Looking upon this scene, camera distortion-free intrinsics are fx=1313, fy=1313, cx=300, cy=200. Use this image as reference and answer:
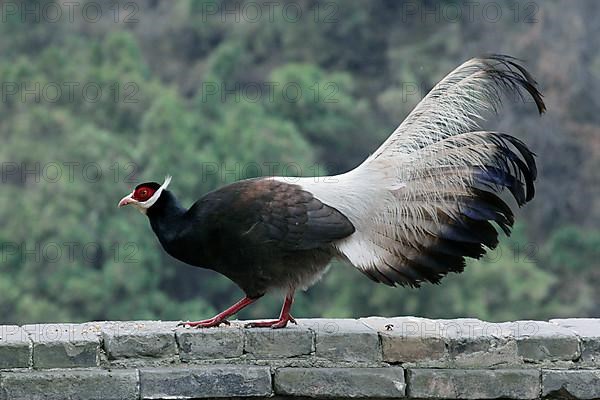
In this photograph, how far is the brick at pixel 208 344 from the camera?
4641 mm

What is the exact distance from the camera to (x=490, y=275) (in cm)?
1834

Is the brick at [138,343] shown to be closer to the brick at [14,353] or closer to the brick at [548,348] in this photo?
the brick at [14,353]

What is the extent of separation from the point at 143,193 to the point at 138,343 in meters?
0.68

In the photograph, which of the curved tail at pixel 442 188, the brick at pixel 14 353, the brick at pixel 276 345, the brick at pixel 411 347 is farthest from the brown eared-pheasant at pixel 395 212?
the brick at pixel 14 353

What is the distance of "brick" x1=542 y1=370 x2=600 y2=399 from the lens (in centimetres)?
468

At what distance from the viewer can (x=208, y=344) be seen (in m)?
4.66

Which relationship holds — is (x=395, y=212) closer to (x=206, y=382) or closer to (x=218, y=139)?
(x=206, y=382)

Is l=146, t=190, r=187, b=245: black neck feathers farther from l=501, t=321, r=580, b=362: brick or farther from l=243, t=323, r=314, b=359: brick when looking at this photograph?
l=501, t=321, r=580, b=362: brick

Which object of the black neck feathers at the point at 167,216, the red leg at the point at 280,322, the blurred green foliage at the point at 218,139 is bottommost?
the blurred green foliage at the point at 218,139

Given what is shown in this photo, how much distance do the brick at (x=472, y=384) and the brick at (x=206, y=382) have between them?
54cm

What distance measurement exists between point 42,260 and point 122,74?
404cm

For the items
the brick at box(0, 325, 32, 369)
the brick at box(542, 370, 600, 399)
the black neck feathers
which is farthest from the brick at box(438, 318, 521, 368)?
the brick at box(0, 325, 32, 369)

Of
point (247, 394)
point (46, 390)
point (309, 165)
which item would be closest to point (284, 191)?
point (247, 394)

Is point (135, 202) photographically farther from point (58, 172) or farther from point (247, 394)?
point (58, 172)
